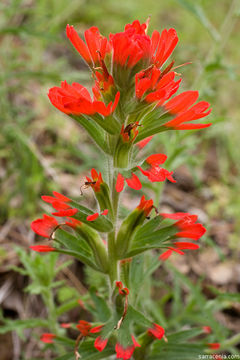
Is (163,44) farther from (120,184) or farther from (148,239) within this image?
(148,239)

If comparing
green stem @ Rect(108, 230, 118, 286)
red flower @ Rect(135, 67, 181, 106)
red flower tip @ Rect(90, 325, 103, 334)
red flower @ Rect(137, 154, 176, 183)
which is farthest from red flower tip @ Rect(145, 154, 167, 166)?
red flower tip @ Rect(90, 325, 103, 334)

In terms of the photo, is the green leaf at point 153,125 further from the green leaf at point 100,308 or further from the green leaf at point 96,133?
the green leaf at point 100,308

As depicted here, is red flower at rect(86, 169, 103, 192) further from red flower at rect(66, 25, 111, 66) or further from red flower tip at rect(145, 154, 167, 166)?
red flower at rect(66, 25, 111, 66)

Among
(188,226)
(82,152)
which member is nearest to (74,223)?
(188,226)

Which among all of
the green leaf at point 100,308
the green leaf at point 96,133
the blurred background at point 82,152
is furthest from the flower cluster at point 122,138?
the blurred background at point 82,152

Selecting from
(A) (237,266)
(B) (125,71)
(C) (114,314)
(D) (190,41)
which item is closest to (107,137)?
(B) (125,71)

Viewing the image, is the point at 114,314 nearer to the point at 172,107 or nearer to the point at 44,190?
the point at 172,107
